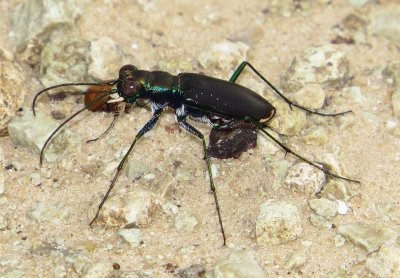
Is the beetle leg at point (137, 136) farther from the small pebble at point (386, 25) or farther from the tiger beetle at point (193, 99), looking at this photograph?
the small pebble at point (386, 25)

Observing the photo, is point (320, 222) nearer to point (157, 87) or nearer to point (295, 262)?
point (295, 262)

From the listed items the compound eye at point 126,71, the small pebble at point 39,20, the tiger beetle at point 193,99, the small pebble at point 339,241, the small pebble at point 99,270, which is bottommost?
the small pebble at point 99,270

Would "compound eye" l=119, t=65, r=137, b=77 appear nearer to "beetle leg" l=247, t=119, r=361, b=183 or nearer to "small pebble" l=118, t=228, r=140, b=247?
"beetle leg" l=247, t=119, r=361, b=183

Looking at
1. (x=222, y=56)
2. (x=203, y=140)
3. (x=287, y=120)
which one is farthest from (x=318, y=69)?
(x=203, y=140)

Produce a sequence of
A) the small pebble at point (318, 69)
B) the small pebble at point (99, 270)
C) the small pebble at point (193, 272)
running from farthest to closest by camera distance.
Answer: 1. the small pebble at point (318, 69)
2. the small pebble at point (193, 272)
3. the small pebble at point (99, 270)

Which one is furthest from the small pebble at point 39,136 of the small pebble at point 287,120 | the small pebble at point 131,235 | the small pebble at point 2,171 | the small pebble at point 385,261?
the small pebble at point 385,261

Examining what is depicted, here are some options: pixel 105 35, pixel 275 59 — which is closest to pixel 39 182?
pixel 105 35

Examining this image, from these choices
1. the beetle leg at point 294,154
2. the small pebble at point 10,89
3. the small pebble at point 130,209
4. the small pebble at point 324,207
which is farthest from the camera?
the small pebble at point 10,89

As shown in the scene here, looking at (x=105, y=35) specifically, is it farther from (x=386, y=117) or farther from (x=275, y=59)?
(x=386, y=117)

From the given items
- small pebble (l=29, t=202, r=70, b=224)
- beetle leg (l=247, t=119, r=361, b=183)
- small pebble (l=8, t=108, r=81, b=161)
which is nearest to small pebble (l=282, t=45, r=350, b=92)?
beetle leg (l=247, t=119, r=361, b=183)
